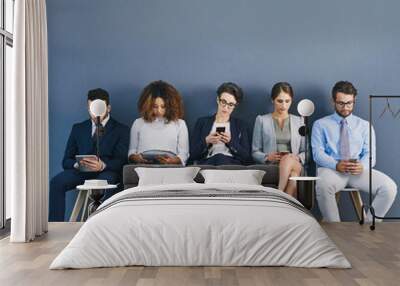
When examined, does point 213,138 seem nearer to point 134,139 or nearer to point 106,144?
point 134,139

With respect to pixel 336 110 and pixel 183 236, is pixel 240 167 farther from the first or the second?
pixel 183 236

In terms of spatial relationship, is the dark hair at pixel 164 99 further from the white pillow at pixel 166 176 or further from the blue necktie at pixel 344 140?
the blue necktie at pixel 344 140

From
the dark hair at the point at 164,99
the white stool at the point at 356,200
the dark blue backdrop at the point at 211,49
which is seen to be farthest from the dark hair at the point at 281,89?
the white stool at the point at 356,200

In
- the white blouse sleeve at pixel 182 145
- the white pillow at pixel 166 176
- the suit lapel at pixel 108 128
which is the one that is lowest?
the white pillow at pixel 166 176

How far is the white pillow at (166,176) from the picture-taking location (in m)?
7.48

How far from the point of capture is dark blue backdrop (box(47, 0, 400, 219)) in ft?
26.9

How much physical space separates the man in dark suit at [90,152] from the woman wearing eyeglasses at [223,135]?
3.15 ft

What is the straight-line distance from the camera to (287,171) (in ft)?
26.1

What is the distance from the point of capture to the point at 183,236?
16.3ft

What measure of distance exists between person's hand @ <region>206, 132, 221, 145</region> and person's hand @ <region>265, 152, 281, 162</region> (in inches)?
26.4

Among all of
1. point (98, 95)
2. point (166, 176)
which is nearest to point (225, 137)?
point (166, 176)

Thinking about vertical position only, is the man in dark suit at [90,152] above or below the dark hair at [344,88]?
below

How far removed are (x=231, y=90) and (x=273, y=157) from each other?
102 centimetres

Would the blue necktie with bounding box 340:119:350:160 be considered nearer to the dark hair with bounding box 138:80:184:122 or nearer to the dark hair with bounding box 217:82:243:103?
the dark hair with bounding box 217:82:243:103
